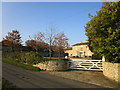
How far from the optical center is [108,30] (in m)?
9.85

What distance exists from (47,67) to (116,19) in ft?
31.6

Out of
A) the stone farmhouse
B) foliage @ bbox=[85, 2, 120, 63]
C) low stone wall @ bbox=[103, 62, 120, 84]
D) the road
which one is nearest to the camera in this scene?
the road

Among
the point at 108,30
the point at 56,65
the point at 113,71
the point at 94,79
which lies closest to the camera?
the point at 113,71

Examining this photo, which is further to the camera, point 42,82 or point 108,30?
point 108,30

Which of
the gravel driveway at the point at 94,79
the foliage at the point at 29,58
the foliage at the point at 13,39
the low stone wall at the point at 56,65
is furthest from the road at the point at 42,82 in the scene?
the foliage at the point at 13,39

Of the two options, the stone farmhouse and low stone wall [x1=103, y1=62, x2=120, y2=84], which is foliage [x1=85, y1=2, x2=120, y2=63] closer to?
low stone wall [x1=103, y1=62, x2=120, y2=84]

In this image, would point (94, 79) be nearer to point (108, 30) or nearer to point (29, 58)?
point (108, 30)

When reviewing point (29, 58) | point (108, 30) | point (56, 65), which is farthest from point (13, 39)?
point (108, 30)

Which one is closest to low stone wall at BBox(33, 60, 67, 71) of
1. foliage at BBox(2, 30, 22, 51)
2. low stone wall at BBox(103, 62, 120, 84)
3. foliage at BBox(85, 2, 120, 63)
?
foliage at BBox(85, 2, 120, 63)

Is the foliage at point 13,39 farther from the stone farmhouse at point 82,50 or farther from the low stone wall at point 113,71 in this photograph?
the low stone wall at point 113,71

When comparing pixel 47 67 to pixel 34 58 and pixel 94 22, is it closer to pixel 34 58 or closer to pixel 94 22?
pixel 34 58

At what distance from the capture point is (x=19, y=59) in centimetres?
1938

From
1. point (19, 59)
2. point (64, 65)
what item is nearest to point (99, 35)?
point (64, 65)

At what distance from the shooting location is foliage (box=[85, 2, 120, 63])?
9.54 metres
